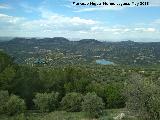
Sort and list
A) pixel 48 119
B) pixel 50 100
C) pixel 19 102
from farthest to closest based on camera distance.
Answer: pixel 50 100
pixel 19 102
pixel 48 119

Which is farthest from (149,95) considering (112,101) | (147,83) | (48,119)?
(112,101)

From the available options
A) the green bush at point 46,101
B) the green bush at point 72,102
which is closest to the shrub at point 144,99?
the green bush at point 72,102

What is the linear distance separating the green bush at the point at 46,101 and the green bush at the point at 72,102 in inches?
78.1

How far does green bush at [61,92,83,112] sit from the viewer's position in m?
61.4

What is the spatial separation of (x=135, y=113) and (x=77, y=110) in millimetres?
31411

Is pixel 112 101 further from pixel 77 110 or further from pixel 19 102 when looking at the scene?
pixel 19 102

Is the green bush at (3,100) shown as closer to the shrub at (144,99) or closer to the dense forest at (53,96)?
the dense forest at (53,96)

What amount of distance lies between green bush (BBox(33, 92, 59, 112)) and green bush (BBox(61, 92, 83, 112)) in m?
1.98

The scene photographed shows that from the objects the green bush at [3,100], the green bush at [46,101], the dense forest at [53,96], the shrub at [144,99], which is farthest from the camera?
the green bush at [46,101]

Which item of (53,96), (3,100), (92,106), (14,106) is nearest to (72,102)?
(53,96)

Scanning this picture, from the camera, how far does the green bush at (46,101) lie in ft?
199

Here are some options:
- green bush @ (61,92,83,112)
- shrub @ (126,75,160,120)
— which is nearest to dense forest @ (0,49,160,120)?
green bush @ (61,92,83,112)

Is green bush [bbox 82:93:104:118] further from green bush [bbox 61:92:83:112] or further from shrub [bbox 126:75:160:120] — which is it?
shrub [bbox 126:75:160:120]

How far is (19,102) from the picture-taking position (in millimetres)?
55438
